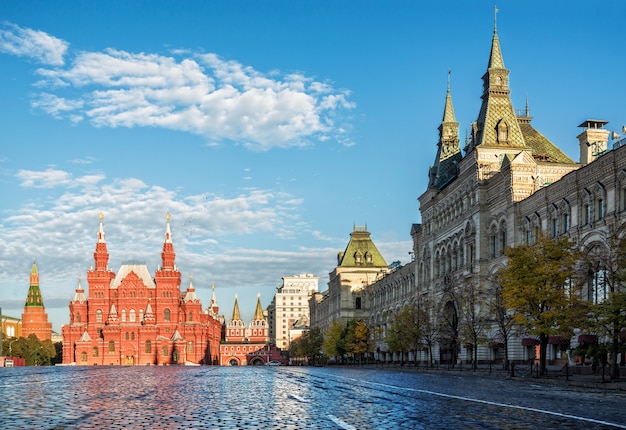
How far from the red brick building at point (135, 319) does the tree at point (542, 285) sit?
111510mm

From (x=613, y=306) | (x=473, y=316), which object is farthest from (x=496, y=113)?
(x=613, y=306)

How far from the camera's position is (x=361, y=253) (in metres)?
134

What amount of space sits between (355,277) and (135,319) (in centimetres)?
4883

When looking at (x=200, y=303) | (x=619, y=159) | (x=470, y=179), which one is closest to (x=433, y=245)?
(x=470, y=179)

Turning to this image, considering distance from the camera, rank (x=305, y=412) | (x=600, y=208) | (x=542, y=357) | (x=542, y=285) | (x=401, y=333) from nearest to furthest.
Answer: (x=305, y=412) → (x=542, y=357) → (x=542, y=285) → (x=600, y=208) → (x=401, y=333)

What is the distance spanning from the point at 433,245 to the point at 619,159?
3996cm

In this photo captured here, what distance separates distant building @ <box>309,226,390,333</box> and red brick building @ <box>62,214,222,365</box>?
1172 inches

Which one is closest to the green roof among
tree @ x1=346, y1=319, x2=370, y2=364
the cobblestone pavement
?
tree @ x1=346, y1=319, x2=370, y2=364

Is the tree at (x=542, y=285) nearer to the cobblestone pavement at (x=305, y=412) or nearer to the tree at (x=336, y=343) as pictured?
the cobblestone pavement at (x=305, y=412)

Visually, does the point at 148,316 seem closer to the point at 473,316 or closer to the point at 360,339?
the point at 360,339

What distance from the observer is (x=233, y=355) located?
192500mm

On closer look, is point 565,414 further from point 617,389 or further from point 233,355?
point 233,355

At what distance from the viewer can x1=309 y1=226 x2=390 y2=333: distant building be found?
12750cm

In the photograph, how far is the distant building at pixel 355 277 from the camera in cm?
12750
